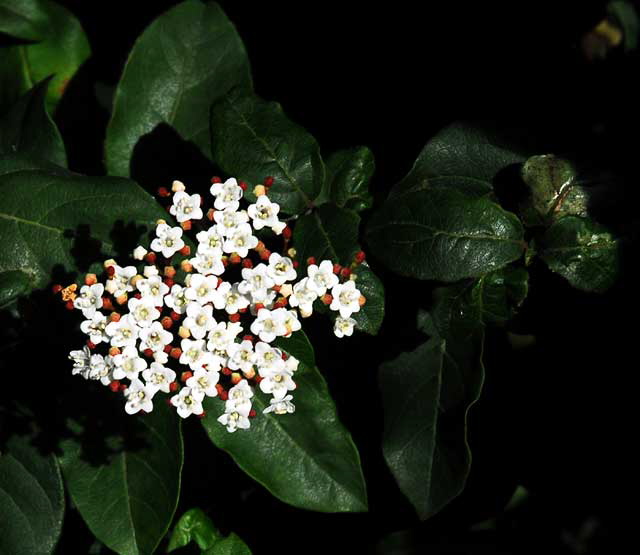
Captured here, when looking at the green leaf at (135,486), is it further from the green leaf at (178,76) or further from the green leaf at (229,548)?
the green leaf at (178,76)

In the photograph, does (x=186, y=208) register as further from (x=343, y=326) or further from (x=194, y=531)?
(x=194, y=531)

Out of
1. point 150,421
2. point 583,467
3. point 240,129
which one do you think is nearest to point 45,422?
point 150,421

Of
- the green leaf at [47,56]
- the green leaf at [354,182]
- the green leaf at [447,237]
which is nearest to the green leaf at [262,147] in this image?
the green leaf at [354,182]

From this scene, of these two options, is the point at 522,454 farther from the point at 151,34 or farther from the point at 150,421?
the point at 151,34

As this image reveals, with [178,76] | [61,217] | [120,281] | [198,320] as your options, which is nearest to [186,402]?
[198,320]

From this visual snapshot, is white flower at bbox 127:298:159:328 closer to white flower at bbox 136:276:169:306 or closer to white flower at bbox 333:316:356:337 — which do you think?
white flower at bbox 136:276:169:306

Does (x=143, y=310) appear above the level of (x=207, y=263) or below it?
below
